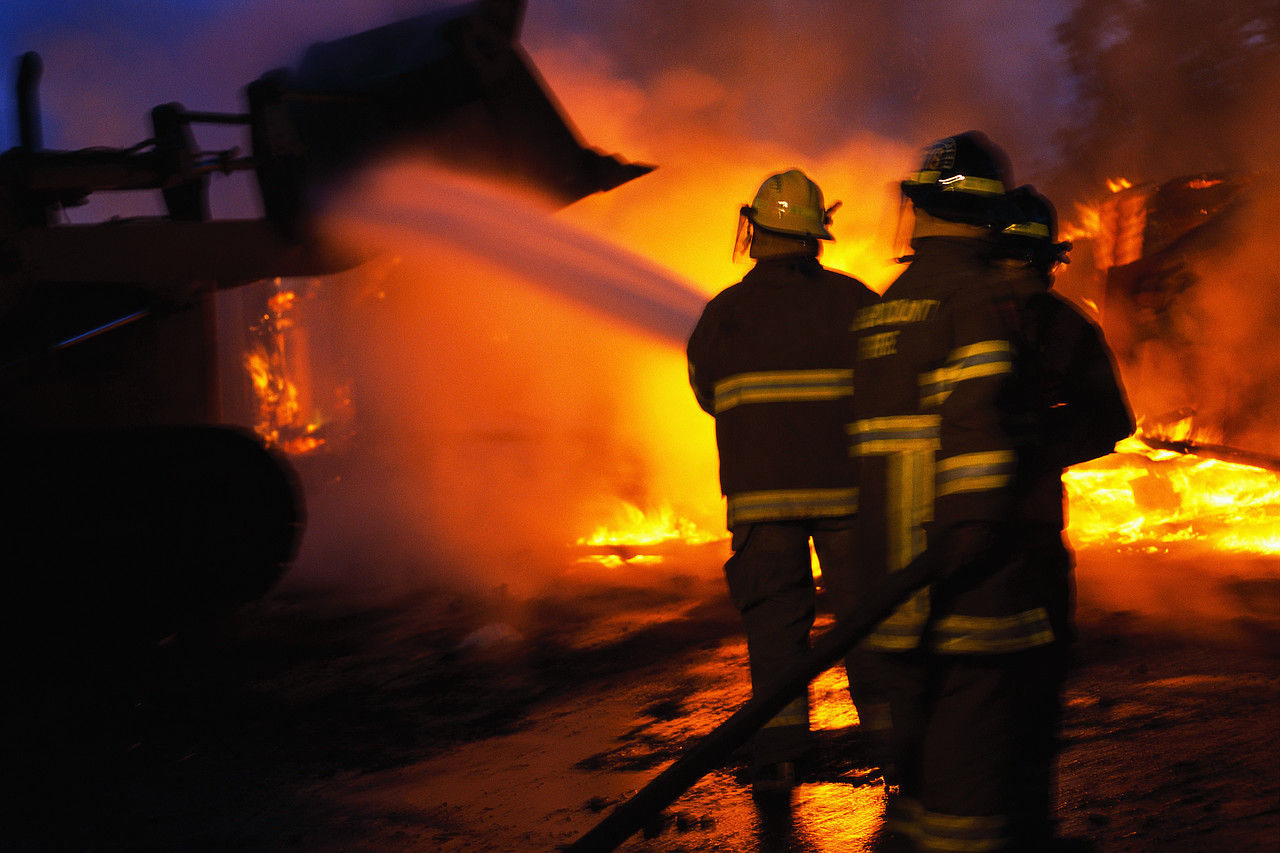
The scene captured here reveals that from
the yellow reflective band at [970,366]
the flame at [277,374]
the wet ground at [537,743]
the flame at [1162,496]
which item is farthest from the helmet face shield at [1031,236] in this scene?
the flame at [277,374]

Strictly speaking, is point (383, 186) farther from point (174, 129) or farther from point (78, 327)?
point (78, 327)

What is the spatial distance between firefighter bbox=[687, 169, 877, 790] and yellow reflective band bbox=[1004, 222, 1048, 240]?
0.78 m

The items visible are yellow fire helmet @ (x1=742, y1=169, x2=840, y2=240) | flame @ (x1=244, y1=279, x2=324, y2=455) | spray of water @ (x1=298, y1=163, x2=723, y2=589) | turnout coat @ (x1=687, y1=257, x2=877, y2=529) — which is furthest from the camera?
flame @ (x1=244, y1=279, x2=324, y2=455)

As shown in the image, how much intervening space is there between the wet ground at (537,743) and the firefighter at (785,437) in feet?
1.63

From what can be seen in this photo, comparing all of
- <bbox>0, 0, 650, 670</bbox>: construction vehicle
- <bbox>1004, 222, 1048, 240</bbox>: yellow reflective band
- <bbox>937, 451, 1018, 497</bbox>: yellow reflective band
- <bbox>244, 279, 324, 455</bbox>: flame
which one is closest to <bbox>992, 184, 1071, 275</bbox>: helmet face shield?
<bbox>1004, 222, 1048, 240</bbox>: yellow reflective band

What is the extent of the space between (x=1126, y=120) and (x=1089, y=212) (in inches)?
103

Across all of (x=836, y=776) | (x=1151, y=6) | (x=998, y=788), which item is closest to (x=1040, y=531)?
(x=998, y=788)

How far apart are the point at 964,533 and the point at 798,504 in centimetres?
115

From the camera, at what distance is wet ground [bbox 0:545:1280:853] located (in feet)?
8.32

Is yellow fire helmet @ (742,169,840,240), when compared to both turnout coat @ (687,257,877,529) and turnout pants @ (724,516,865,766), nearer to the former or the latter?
turnout coat @ (687,257,877,529)

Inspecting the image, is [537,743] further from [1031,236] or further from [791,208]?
[1031,236]

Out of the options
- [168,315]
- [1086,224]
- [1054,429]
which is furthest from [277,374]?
[1054,429]

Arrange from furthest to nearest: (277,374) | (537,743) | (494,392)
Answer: (277,374)
(494,392)
(537,743)

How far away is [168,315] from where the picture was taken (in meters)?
4.92
